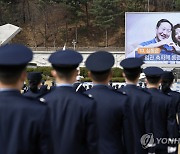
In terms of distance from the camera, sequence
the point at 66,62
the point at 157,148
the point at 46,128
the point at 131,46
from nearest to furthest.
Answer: the point at 46,128, the point at 66,62, the point at 157,148, the point at 131,46

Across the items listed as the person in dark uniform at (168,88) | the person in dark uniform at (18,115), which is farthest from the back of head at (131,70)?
the person in dark uniform at (18,115)

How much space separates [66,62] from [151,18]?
2189 centimetres

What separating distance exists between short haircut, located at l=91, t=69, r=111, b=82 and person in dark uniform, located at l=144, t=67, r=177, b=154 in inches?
44.5

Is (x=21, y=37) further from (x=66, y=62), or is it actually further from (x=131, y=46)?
(x=66, y=62)

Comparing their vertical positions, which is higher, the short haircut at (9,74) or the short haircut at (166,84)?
the short haircut at (9,74)

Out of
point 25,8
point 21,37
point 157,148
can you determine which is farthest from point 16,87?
point 25,8

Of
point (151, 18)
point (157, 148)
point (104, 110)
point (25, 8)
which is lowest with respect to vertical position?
point (157, 148)

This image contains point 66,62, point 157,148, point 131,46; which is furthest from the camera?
point 131,46

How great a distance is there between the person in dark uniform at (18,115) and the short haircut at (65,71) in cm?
46

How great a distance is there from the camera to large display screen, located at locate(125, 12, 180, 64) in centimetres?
2377

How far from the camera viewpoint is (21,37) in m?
46.1

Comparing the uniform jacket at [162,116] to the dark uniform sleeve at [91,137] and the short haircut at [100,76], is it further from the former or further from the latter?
the dark uniform sleeve at [91,137]

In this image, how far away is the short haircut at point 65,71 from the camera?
2.81 m

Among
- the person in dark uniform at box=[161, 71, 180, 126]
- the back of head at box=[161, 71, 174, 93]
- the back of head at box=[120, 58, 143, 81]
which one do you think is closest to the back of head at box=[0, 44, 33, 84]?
the back of head at box=[120, 58, 143, 81]
